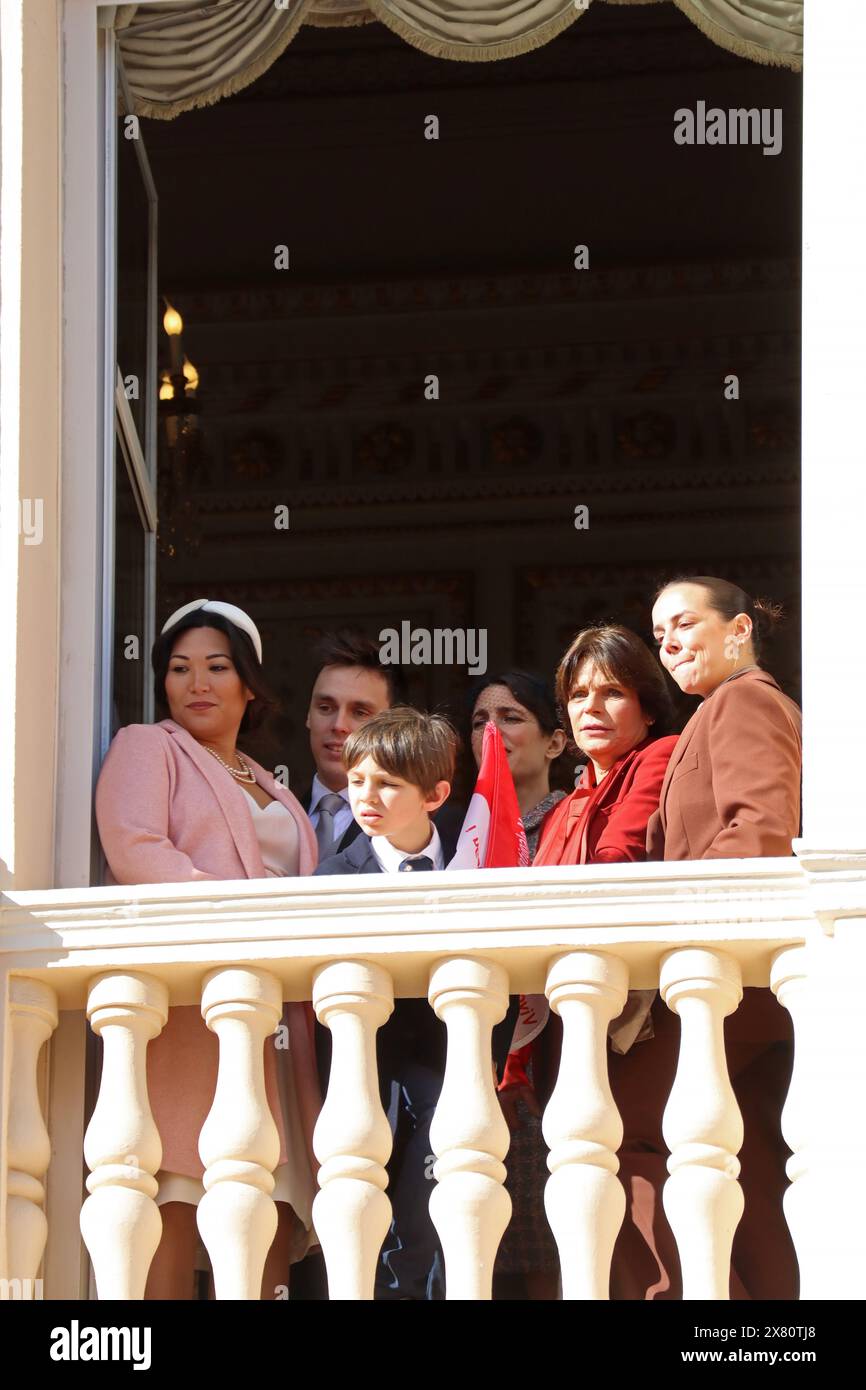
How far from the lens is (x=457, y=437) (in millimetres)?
8836

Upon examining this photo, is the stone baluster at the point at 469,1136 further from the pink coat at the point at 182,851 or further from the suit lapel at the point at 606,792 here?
the suit lapel at the point at 606,792

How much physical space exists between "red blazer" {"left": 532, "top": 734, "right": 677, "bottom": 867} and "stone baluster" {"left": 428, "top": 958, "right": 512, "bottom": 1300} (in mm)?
510

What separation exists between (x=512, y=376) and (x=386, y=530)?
59 cm

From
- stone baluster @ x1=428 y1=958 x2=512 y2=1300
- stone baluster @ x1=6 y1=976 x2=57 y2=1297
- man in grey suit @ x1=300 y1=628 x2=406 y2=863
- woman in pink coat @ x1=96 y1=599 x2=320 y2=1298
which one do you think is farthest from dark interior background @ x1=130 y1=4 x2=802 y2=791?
stone baluster @ x1=428 y1=958 x2=512 y2=1300

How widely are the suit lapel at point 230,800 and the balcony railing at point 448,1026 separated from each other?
0.43 metres

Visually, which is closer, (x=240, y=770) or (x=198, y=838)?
(x=198, y=838)

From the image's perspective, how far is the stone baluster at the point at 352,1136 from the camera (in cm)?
421

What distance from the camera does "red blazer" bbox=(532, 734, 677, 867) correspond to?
4836 mm

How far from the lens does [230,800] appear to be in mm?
4949

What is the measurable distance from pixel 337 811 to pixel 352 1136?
45.7 inches

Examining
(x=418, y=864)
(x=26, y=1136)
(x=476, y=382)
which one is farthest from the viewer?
(x=476, y=382)

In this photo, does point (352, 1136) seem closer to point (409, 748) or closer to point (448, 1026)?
point (448, 1026)

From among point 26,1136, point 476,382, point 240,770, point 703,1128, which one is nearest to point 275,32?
point 240,770

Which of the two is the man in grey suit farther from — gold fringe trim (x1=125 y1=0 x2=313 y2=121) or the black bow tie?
gold fringe trim (x1=125 y1=0 x2=313 y2=121)
